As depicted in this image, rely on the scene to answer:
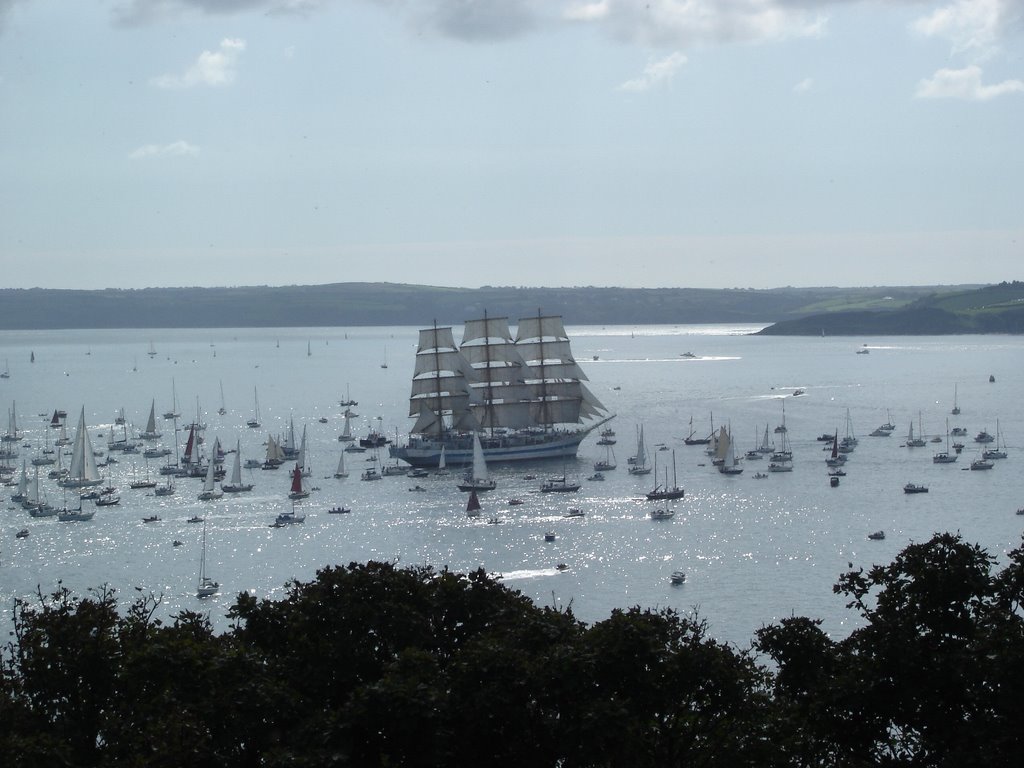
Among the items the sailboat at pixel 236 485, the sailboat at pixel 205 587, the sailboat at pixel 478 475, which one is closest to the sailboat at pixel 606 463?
the sailboat at pixel 478 475

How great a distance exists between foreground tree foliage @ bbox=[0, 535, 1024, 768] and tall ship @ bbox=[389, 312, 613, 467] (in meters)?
52.4

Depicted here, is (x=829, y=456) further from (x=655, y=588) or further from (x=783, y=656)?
(x=783, y=656)

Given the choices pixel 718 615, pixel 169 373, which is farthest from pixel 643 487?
pixel 169 373

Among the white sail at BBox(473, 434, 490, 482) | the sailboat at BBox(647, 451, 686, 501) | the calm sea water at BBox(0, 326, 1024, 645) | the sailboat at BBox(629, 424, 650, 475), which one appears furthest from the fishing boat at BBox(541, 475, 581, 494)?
the sailboat at BBox(629, 424, 650, 475)

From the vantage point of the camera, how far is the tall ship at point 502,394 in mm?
65875

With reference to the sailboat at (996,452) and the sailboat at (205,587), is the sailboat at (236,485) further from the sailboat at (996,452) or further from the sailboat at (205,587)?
the sailboat at (996,452)

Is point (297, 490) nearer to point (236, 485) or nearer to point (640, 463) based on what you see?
point (236, 485)

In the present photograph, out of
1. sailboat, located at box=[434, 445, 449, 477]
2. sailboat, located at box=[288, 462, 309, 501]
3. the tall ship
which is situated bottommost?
sailboat, located at box=[434, 445, 449, 477]

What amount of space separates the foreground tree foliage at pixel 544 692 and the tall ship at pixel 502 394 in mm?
52356

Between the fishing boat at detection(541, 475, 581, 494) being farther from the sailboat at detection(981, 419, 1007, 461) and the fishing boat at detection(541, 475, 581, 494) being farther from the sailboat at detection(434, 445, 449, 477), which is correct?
the sailboat at detection(981, 419, 1007, 461)

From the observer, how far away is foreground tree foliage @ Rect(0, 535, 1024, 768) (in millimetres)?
10500

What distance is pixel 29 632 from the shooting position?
12352 millimetres

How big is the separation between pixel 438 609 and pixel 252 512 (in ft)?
121

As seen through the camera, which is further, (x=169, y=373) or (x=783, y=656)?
(x=169, y=373)
